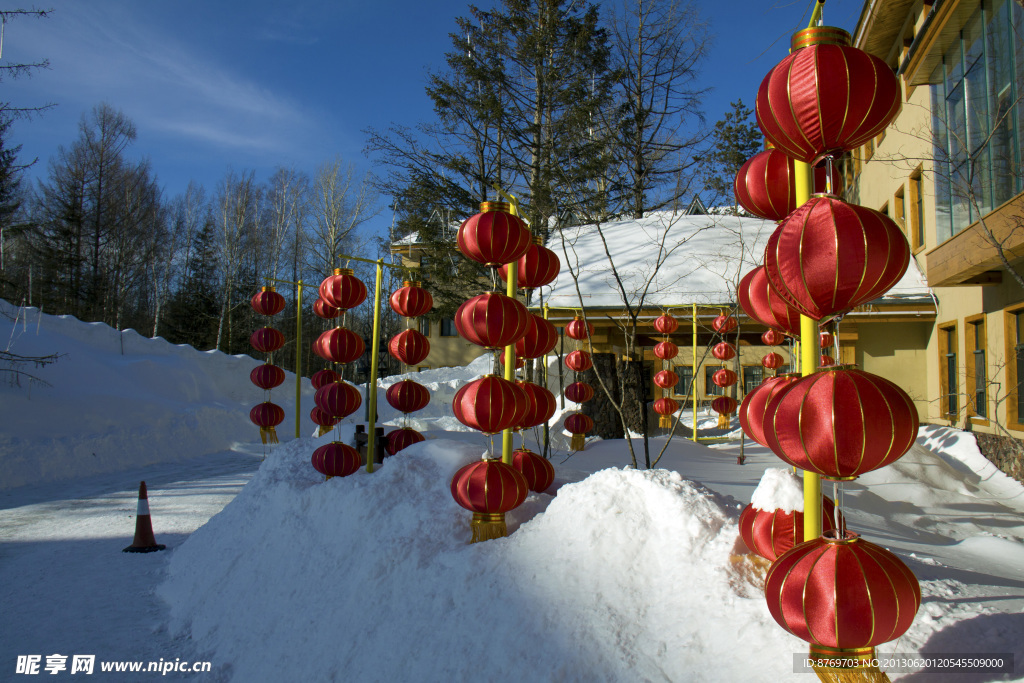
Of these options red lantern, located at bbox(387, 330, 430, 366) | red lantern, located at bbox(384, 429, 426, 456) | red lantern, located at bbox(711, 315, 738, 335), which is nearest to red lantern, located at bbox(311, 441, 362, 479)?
red lantern, located at bbox(384, 429, 426, 456)

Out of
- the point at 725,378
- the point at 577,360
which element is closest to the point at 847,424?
the point at 577,360

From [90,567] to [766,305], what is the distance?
23.1ft

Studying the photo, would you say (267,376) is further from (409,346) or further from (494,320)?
(494,320)

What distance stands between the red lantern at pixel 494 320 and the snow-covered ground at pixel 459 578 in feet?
3.84

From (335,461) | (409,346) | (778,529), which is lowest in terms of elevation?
(335,461)

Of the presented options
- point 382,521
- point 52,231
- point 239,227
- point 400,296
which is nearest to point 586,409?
point 400,296

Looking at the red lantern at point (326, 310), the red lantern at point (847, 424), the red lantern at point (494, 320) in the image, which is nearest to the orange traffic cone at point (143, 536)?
the red lantern at point (326, 310)

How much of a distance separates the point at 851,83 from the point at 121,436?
50.4 feet

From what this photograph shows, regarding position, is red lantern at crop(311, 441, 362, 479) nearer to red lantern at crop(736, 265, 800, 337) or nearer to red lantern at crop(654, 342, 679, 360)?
red lantern at crop(736, 265, 800, 337)

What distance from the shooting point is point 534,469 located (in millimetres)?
4949

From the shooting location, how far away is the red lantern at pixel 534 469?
4.92 m

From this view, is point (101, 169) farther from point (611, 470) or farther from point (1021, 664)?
point (1021, 664)

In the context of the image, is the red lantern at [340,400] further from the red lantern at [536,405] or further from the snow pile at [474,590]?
the red lantern at [536,405]

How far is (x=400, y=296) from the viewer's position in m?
6.48
